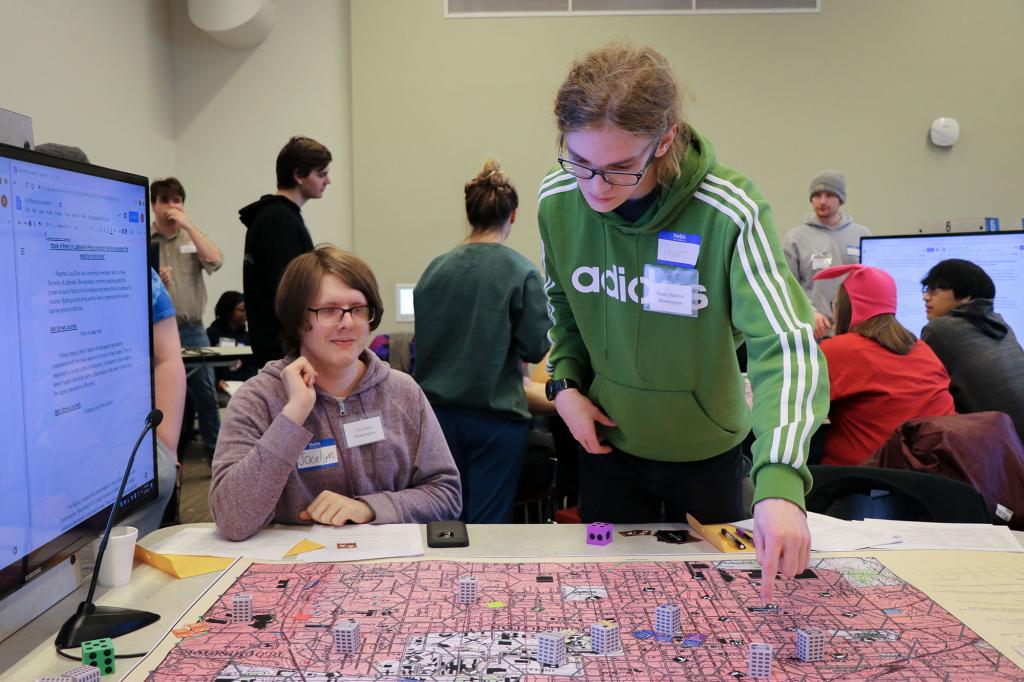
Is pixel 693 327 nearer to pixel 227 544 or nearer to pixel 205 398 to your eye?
pixel 227 544

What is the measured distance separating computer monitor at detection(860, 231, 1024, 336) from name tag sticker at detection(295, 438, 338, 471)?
317 cm

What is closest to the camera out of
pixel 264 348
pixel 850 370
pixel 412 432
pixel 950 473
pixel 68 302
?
pixel 68 302

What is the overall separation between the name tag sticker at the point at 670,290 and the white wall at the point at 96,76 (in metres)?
3.86

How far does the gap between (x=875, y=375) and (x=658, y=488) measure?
1.31m

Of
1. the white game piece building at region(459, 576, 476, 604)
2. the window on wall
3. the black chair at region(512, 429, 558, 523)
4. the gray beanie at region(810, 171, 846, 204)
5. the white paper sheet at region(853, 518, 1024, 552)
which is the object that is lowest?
the black chair at region(512, 429, 558, 523)

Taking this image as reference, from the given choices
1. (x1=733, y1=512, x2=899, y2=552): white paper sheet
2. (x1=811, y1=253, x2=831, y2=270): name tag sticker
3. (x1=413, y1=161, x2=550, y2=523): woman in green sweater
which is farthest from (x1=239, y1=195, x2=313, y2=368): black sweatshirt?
(x1=811, y1=253, x2=831, y2=270): name tag sticker

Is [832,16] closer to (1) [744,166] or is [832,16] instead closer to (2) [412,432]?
(1) [744,166]

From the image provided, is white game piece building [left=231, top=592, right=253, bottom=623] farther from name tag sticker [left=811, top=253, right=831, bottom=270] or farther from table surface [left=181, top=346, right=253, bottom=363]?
name tag sticker [left=811, top=253, right=831, bottom=270]

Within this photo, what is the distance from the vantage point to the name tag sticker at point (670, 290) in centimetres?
151

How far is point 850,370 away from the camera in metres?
2.73

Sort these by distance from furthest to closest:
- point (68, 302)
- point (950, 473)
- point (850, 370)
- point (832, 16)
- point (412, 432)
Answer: point (832, 16) → point (850, 370) → point (950, 473) → point (412, 432) → point (68, 302)

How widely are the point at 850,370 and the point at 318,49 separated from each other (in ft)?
15.1

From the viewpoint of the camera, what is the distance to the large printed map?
40.3 inches

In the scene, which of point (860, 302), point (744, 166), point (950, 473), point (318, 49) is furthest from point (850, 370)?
point (318, 49)
